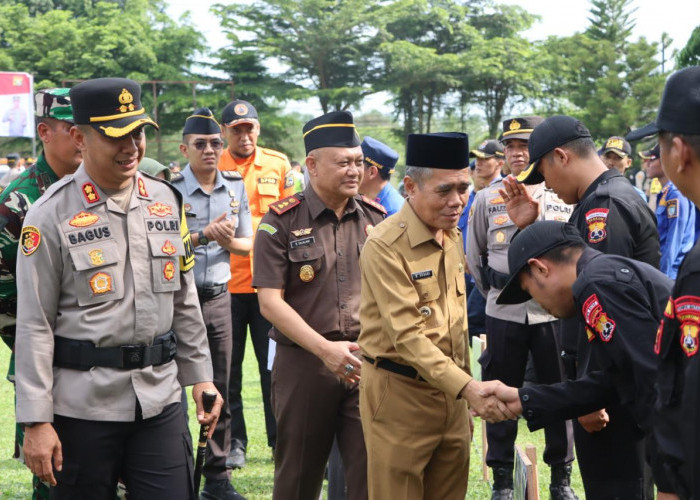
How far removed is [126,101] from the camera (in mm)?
3436

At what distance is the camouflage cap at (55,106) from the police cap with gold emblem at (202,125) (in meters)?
Answer: 2.32

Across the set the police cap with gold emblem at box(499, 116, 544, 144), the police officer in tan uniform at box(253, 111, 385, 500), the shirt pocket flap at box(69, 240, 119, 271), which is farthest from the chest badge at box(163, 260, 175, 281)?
the police cap with gold emblem at box(499, 116, 544, 144)

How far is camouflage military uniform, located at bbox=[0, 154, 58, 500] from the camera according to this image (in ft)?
12.1

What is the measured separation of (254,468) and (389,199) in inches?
86.7

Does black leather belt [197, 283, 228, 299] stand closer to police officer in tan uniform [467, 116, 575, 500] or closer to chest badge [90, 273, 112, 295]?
police officer in tan uniform [467, 116, 575, 500]

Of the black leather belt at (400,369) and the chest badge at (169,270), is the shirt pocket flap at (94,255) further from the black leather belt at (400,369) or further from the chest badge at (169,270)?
the black leather belt at (400,369)

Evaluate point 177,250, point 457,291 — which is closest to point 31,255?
point 177,250

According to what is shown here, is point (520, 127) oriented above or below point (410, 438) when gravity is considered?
above

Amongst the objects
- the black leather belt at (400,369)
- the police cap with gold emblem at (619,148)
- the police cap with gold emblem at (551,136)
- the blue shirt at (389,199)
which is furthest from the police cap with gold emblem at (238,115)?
the police cap with gold emblem at (619,148)

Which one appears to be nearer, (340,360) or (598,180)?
(340,360)

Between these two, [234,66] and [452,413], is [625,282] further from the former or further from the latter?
[234,66]

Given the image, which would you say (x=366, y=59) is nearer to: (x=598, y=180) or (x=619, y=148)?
(x=619, y=148)

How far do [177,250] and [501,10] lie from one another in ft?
174

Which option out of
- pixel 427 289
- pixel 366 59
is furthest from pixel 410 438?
pixel 366 59
